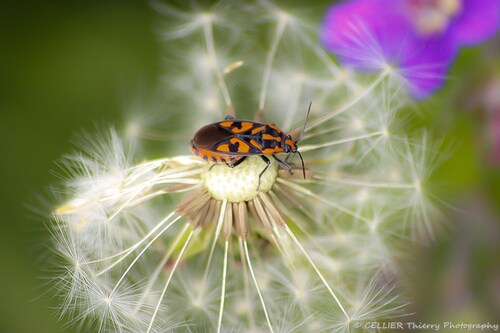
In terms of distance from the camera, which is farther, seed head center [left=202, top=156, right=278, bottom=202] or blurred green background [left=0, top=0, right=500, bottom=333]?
blurred green background [left=0, top=0, right=500, bottom=333]

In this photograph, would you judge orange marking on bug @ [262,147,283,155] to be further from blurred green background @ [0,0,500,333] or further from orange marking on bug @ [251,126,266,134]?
blurred green background @ [0,0,500,333]

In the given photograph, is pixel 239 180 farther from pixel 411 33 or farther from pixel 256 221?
pixel 411 33

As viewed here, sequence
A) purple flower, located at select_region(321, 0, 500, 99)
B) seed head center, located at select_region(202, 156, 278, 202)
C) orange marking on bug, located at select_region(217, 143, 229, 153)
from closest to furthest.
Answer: orange marking on bug, located at select_region(217, 143, 229, 153)
seed head center, located at select_region(202, 156, 278, 202)
purple flower, located at select_region(321, 0, 500, 99)

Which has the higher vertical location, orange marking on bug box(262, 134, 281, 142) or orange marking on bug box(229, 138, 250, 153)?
orange marking on bug box(262, 134, 281, 142)

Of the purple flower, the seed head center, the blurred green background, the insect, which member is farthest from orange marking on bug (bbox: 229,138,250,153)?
the blurred green background

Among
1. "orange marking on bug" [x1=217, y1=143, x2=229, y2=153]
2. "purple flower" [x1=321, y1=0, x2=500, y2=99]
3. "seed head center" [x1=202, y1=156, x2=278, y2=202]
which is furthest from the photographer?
"purple flower" [x1=321, y1=0, x2=500, y2=99]

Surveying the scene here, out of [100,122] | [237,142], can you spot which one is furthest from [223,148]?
[100,122]

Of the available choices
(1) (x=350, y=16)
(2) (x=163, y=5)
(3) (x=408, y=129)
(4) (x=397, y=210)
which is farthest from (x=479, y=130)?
(2) (x=163, y=5)
